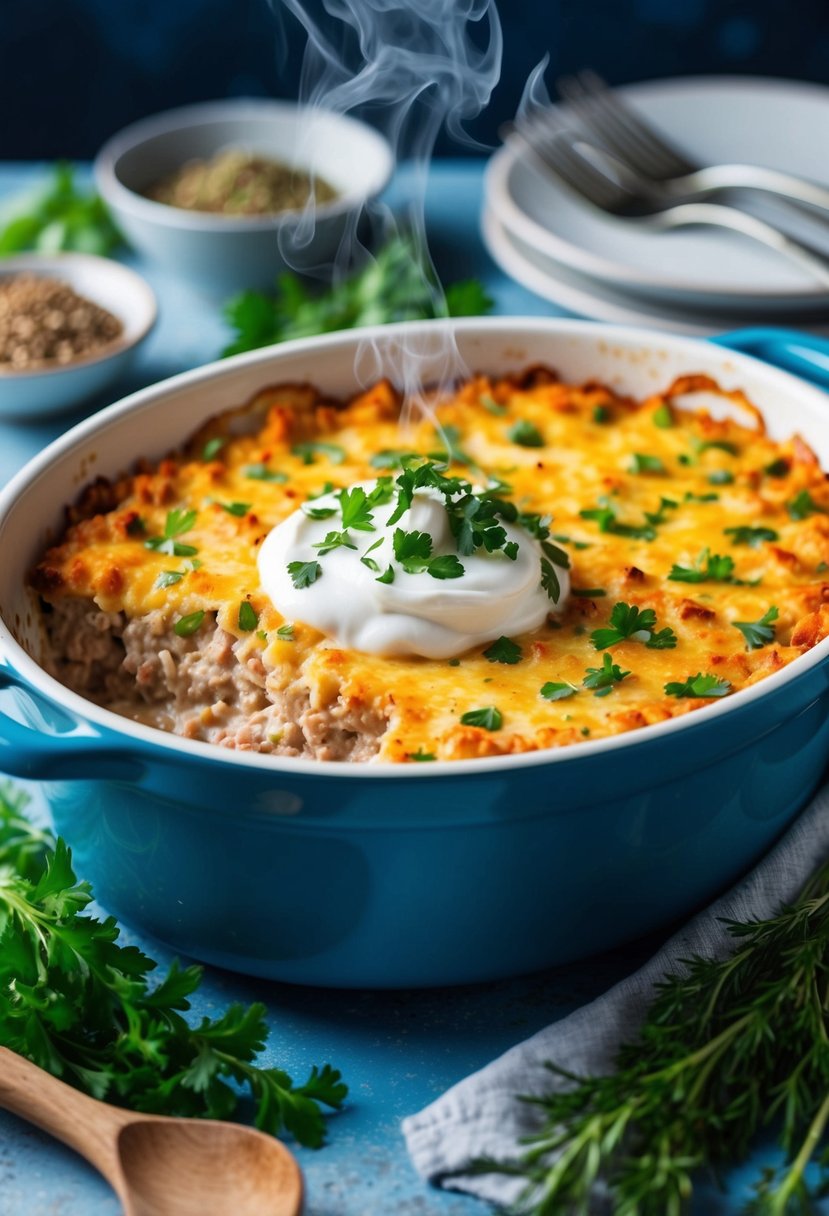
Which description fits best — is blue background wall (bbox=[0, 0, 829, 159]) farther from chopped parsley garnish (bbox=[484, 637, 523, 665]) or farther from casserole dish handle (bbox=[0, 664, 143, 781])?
casserole dish handle (bbox=[0, 664, 143, 781])

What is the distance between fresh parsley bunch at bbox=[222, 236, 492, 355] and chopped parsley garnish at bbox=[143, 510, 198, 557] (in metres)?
0.96

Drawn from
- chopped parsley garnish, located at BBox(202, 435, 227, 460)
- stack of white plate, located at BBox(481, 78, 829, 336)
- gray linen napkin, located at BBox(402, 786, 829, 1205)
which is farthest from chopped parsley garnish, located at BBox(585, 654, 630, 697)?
stack of white plate, located at BBox(481, 78, 829, 336)

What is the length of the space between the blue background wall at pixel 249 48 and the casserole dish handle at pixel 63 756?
14.6 ft

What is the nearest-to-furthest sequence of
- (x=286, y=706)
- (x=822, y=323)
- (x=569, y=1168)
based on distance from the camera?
(x=569, y=1168) → (x=286, y=706) → (x=822, y=323)

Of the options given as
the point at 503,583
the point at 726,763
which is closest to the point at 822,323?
the point at 503,583

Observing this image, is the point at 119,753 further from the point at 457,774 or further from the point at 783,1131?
the point at 783,1131

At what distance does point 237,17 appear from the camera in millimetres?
5750

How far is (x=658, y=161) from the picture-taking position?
4148 millimetres

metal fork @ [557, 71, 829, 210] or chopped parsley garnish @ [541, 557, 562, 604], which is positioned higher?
chopped parsley garnish @ [541, 557, 562, 604]

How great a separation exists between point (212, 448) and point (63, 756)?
1095 millimetres

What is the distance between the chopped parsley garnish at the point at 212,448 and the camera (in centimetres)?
283

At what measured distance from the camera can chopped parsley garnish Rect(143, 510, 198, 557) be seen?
2.53m

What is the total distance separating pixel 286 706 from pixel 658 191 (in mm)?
2370

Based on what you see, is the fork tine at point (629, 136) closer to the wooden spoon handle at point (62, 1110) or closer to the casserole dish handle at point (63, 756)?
the casserole dish handle at point (63, 756)
